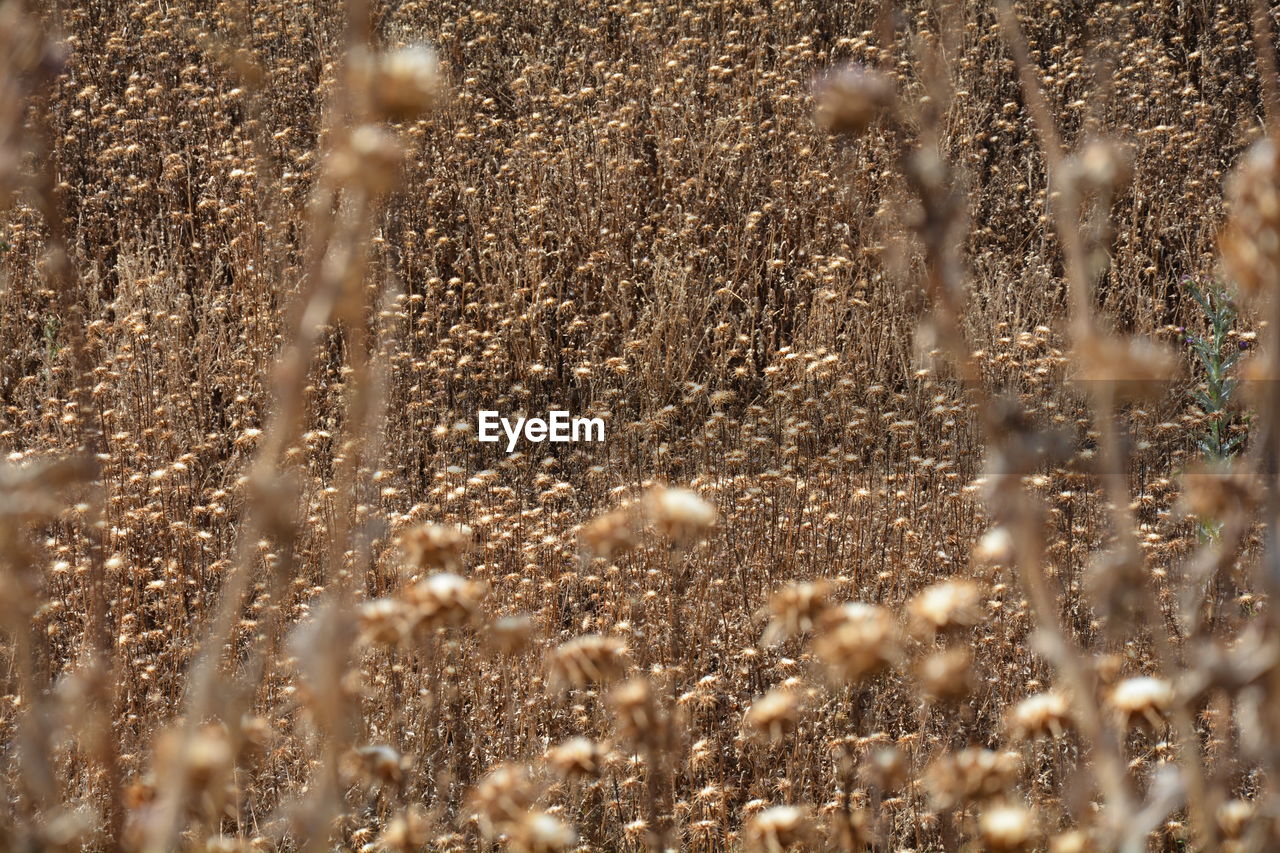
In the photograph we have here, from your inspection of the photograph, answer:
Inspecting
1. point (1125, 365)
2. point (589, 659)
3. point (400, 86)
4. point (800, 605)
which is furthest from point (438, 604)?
point (1125, 365)

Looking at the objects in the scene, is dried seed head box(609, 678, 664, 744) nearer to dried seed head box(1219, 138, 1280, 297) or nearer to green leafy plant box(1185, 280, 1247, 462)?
dried seed head box(1219, 138, 1280, 297)

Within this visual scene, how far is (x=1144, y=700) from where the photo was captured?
2.97 feet

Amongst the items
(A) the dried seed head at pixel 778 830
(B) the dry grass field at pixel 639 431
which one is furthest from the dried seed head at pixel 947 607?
(A) the dried seed head at pixel 778 830

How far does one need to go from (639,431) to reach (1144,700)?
10.3ft

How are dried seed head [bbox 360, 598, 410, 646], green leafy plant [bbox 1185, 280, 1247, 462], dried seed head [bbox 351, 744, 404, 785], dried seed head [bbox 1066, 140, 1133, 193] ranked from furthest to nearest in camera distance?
green leafy plant [bbox 1185, 280, 1247, 462] < dried seed head [bbox 351, 744, 404, 785] < dried seed head [bbox 360, 598, 410, 646] < dried seed head [bbox 1066, 140, 1133, 193]

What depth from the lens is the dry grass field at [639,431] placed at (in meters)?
0.79

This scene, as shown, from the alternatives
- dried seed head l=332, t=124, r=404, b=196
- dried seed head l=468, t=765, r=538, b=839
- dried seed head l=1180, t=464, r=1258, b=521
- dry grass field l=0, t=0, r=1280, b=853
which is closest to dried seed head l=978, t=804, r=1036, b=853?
dry grass field l=0, t=0, r=1280, b=853

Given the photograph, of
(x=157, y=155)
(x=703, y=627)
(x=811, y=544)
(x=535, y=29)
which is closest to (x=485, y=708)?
(x=703, y=627)

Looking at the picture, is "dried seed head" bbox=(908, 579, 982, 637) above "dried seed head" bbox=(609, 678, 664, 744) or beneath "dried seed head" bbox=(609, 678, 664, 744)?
above

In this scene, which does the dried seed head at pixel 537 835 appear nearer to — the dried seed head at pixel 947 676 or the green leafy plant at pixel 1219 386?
the dried seed head at pixel 947 676

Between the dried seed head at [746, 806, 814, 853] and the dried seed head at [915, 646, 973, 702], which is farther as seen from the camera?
the dried seed head at [746, 806, 814, 853]

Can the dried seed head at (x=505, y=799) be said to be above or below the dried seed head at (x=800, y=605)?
below

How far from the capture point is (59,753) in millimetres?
2387

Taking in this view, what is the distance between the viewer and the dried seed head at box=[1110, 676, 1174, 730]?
904mm
